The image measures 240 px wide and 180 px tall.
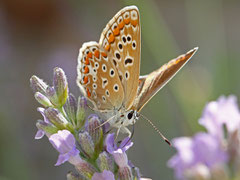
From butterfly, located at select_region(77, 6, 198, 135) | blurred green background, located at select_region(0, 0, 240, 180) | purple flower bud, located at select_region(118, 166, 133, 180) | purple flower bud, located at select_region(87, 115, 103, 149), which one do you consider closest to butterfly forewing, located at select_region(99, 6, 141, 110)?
butterfly, located at select_region(77, 6, 198, 135)

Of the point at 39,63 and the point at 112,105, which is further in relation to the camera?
the point at 39,63

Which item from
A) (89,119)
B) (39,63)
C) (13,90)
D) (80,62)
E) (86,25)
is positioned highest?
(86,25)

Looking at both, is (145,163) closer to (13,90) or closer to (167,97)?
(167,97)

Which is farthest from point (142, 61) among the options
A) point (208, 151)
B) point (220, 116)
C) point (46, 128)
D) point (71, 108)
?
point (46, 128)

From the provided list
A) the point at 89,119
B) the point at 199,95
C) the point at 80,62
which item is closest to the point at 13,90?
the point at 199,95

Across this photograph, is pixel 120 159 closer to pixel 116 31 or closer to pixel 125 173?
pixel 125 173

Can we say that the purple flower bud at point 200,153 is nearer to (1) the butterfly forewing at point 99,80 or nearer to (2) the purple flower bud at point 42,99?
(1) the butterfly forewing at point 99,80

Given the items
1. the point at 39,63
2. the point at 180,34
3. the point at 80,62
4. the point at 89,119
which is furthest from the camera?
the point at 180,34
